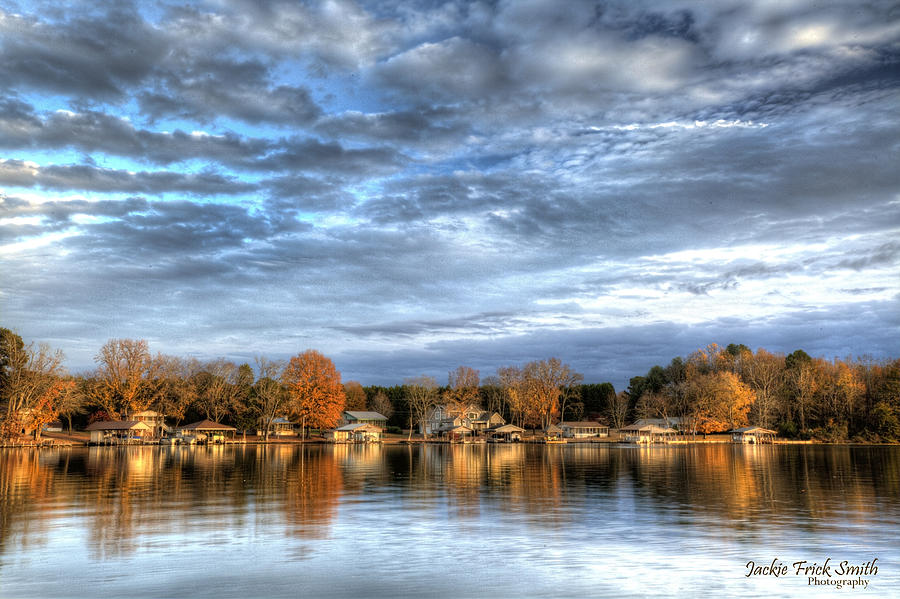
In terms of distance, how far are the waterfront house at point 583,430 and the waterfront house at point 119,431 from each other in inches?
3042

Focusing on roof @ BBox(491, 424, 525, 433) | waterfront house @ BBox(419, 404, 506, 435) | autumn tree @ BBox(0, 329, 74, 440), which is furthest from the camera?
waterfront house @ BBox(419, 404, 506, 435)

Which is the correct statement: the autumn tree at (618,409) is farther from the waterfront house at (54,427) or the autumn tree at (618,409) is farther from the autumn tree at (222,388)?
the waterfront house at (54,427)

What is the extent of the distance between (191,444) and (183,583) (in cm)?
9643

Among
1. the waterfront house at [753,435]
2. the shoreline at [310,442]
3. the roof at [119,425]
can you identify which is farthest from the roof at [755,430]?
the roof at [119,425]

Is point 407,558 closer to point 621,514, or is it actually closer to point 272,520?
point 272,520

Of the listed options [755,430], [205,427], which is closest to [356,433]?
[205,427]

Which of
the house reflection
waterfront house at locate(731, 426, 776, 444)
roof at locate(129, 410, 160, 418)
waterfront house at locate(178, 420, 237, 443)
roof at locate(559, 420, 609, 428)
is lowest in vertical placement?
waterfront house at locate(731, 426, 776, 444)

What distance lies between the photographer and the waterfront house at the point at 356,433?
393 feet

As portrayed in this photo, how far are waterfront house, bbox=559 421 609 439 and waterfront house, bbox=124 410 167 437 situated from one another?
74835 millimetres

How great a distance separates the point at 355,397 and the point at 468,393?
2850cm

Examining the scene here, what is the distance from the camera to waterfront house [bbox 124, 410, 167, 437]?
10719cm

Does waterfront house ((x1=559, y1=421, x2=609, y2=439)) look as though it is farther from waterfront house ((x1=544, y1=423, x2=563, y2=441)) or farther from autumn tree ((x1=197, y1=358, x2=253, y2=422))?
autumn tree ((x1=197, y1=358, x2=253, y2=422))

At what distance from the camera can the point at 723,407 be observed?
384ft

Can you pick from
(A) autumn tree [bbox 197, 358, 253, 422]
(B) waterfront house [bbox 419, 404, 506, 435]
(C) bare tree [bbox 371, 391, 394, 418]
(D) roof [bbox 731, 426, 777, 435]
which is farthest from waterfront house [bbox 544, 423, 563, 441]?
(A) autumn tree [bbox 197, 358, 253, 422]
